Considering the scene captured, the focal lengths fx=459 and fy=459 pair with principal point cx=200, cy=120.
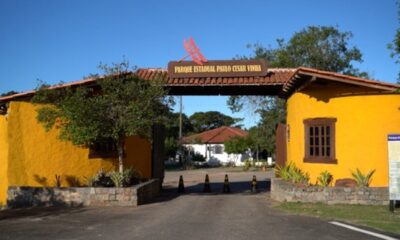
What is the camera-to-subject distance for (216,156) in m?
63.4

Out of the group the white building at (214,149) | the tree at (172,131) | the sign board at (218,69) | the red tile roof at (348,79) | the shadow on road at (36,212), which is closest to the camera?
the shadow on road at (36,212)

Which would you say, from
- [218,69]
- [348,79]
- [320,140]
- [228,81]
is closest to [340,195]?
[320,140]

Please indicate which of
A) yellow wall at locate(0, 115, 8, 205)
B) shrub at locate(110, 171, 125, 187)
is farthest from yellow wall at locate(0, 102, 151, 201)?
shrub at locate(110, 171, 125, 187)

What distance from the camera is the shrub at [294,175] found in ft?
57.6

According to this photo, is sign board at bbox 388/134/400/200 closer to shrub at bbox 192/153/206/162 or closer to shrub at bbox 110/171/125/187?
shrub at bbox 110/171/125/187

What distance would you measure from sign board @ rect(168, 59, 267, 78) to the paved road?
236 inches

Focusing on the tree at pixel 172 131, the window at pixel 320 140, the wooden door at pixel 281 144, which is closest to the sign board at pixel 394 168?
the window at pixel 320 140

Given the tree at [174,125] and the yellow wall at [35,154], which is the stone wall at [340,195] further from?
the yellow wall at [35,154]

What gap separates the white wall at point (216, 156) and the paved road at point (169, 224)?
45446mm

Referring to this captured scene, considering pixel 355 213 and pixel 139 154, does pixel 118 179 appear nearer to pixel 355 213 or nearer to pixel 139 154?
pixel 139 154

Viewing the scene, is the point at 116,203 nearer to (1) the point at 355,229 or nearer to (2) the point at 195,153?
(1) the point at 355,229

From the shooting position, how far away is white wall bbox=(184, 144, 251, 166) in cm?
6144

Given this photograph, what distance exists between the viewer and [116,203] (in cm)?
1555

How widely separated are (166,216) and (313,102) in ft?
25.1
